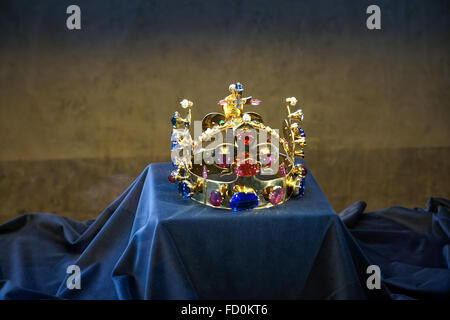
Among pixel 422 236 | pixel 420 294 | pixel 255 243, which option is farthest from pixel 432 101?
pixel 255 243

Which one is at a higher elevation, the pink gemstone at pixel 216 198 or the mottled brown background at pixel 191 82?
the mottled brown background at pixel 191 82

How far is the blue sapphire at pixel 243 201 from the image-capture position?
1.71m

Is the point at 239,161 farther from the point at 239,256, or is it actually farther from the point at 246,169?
the point at 239,256

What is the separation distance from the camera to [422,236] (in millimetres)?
2367

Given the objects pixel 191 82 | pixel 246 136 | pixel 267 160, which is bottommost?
pixel 267 160

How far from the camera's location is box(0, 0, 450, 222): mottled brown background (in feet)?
8.78

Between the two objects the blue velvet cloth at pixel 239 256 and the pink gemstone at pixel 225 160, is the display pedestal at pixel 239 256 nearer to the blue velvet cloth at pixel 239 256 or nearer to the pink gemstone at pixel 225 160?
the blue velvet cloth at pixel 239 256

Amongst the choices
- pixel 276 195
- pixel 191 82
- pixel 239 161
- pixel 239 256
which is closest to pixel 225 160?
pixel 239 161

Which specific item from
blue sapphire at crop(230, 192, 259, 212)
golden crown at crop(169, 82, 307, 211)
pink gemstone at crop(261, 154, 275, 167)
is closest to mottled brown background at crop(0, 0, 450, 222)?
golden crown at crop(169, 82, 307, 211)

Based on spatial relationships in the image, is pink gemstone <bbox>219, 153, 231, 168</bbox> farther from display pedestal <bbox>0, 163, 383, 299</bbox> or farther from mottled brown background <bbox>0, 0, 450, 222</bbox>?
mottled brown background <bbox>0, 0, 450, 222</bbox>

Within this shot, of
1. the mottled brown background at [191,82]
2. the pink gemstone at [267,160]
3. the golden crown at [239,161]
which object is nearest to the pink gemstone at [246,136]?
the golden crown at [239,161]

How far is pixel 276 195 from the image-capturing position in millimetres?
1775

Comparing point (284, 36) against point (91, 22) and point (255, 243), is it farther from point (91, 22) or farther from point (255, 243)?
point (255, 243)

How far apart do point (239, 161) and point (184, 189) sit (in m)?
0.23
